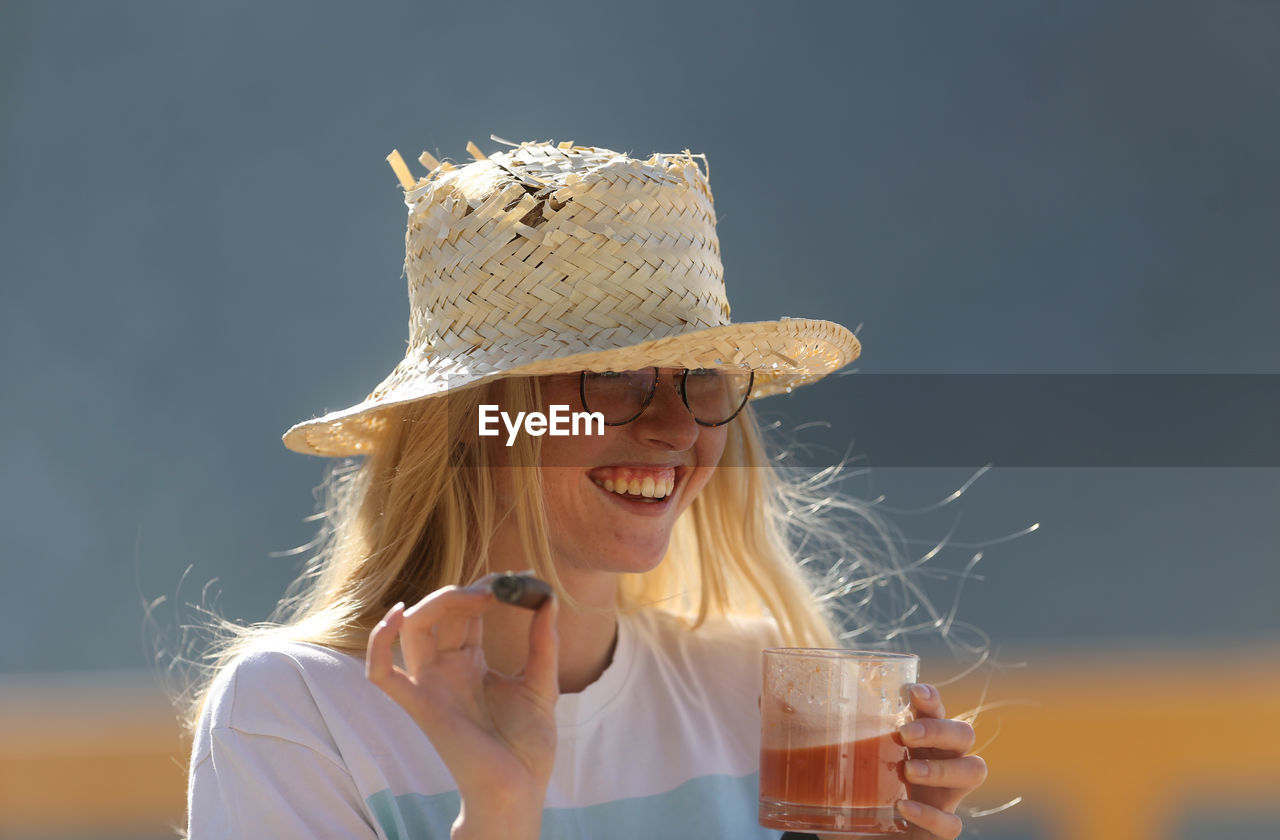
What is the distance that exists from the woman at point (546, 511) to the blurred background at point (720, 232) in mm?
2718

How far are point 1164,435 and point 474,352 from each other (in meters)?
4.27

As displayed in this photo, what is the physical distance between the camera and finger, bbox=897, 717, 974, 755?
1.48m

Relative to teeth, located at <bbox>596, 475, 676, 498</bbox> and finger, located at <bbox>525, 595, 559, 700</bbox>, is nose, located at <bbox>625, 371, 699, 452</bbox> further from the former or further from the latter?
finger, located at <bbox>525, 595, 559, 700</bbox>

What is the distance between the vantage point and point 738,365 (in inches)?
72.2

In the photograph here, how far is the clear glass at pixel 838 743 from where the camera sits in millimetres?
1457

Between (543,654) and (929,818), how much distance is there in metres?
0.59

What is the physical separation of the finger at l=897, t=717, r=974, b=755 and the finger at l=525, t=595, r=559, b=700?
478 millimetres

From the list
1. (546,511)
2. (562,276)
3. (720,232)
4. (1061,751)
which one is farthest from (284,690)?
(720,232)

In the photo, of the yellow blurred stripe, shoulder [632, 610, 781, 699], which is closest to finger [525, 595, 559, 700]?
shoulder [632, 610, 781, 699]

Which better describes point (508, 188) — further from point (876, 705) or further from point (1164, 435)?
point (1164, 435)

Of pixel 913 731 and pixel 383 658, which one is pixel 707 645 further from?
pixel 383 658

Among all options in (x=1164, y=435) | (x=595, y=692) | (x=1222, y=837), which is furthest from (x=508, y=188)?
(x=1164, y=435)

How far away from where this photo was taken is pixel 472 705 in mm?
1202

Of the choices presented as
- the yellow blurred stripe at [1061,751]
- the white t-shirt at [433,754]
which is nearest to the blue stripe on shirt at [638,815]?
the white t-shirt at [433,754]
